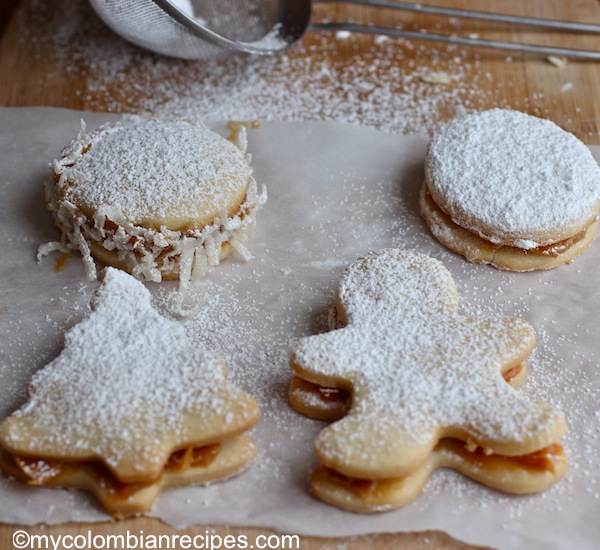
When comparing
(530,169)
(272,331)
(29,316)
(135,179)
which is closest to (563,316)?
(530,169)

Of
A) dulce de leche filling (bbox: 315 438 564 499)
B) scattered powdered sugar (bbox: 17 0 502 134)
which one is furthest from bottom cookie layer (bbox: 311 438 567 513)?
scattered powdered sugar (bbox: 17 0 502 134)

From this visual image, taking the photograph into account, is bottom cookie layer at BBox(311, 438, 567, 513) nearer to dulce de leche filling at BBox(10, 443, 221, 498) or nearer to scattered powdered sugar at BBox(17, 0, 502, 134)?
→ dulce de leche filling at BBox(10, 443, 221, 498)

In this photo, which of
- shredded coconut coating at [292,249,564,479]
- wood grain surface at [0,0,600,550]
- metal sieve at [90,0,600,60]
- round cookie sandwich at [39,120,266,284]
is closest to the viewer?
shredded coconut coating at [292,249,564,479]

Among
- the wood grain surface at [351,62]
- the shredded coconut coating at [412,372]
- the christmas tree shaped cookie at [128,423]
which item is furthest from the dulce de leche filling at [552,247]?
the christmas tree shaped cookie at [128,423]

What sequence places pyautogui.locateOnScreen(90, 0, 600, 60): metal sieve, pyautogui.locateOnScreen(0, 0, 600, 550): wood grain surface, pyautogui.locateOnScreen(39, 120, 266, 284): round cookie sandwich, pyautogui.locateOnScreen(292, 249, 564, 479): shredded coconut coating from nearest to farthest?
1. pyautogui.locateOnScreen(292, 249, 564, 479): shredded coconut coating
2. pyautogui.locateOnScreen(39, 120, 266, 284): round cookie sandwich
3. pyautogui.locateOnScreen(90, 0, 600, 60): metal sieve
4. pyautogui.locateOnScreen(0, 0, 600, 550): wood grain surface

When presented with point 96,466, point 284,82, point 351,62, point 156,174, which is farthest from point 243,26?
point 96,466

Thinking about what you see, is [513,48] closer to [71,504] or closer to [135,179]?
[135,179]

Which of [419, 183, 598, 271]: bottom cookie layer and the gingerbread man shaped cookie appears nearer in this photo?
the gingerbread man shaped cookie

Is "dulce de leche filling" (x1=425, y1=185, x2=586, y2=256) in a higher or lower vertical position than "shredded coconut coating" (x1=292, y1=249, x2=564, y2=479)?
higher

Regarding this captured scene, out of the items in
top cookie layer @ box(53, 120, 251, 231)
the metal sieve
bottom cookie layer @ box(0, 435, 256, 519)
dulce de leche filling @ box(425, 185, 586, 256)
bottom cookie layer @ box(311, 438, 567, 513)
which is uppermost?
the metal sieve
